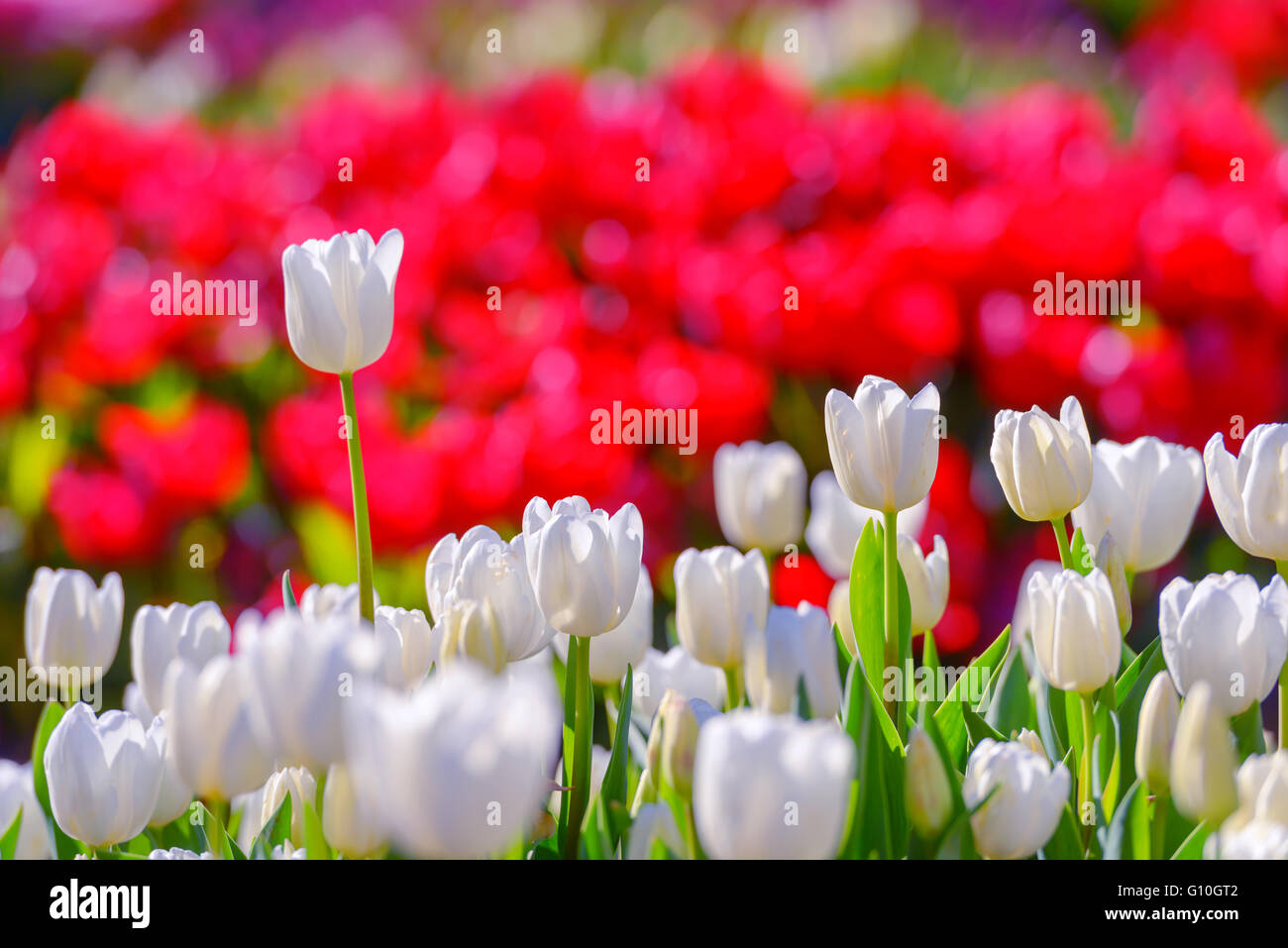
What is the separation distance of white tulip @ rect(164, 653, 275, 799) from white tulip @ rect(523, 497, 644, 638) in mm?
117

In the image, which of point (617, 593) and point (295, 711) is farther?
point (617, 593)

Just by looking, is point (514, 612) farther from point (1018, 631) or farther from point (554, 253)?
point (554, 253)

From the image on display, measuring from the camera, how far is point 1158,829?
50 cm

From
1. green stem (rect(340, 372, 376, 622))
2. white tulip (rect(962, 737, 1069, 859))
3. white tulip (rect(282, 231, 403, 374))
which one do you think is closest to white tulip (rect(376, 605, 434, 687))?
green stem (rect(340, 372, 376, 622))

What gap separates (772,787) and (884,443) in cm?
22

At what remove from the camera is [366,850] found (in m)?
0.44

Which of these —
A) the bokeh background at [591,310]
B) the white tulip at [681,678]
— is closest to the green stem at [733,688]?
the white tulip at [681,678]

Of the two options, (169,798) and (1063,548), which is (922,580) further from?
(169,798)

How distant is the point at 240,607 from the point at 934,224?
0.95 metres

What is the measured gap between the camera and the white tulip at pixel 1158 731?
0.49 metres

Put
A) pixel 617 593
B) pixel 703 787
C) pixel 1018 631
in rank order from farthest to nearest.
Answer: pixel 1018 631 → pixel 617 593 → pixel 703 787

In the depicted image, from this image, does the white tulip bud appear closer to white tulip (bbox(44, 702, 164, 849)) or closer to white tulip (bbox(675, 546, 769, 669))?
white tulip (bbox(675, 546, 769, 669))

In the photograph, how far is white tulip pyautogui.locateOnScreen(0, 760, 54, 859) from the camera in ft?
1.90
